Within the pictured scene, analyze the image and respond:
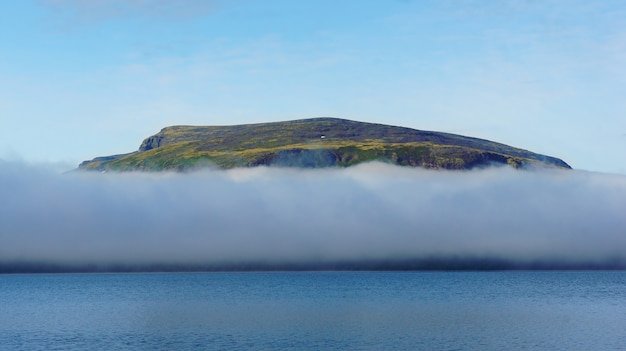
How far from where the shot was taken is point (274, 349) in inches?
3981

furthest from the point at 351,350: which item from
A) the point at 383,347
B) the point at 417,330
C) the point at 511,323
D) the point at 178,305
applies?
the point at 178,305

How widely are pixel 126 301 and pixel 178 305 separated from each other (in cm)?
2476

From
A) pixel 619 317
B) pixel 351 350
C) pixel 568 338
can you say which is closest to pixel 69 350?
pixel 351 350

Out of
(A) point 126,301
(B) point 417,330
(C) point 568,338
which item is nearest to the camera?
(C) point 568,338

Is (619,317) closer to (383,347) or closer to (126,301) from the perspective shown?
(383,347)

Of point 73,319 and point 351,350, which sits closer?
point 351,350

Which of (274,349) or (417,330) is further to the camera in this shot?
(417,330)

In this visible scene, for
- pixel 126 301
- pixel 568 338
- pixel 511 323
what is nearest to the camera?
pixel 568 338

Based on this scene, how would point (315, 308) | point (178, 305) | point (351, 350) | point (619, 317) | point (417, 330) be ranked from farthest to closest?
point (178, 305), point (315, 308), point (619, 317), point (417, 330), point (351, 350)

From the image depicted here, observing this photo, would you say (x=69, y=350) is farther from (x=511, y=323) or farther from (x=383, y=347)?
(x=511, y=323)

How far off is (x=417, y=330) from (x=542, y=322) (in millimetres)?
25743

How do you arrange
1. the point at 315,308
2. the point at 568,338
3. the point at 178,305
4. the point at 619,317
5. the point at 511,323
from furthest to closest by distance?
the point at 178,305, the point at 315,308, the point at 619,317, the point at 511,323, the point at 568,338

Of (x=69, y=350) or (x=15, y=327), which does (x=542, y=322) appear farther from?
(x=15, y=327)

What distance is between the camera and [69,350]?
331 feet
